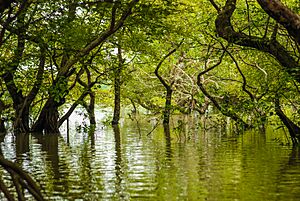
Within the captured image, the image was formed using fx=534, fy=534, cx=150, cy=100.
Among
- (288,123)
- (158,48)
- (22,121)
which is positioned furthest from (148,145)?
(158,48)

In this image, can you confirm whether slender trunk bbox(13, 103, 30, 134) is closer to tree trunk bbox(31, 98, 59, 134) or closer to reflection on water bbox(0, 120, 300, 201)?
tree trunk bbox(31, 98, 59, 134)

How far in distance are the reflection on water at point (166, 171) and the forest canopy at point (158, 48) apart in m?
1.65

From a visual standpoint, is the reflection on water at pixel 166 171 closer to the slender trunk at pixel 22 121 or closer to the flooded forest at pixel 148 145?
the flooded forest at pixel 148 145

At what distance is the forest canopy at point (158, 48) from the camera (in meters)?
13.2

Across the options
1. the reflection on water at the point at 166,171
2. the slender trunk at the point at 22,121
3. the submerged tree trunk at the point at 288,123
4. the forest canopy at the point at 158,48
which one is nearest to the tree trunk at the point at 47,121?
the forest canopy at the point at 158,48

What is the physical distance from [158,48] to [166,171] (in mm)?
18374

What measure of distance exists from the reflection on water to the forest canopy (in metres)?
1.65

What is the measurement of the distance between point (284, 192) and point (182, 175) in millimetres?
2385

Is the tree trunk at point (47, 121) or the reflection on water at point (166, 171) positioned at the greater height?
the tree trunk at point (47, 121)

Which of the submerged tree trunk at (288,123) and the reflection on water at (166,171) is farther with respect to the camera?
the submerged tree trunk at (288,123)

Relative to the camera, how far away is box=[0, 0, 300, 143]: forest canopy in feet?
43.4

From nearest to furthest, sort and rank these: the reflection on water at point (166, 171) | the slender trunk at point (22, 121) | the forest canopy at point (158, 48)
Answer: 1. the reflection on water at point (166, 171)
2. the forest canopy at point (158, 48)
3. the slender trunk at point (22, 121)

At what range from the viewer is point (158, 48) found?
2866 centimetres

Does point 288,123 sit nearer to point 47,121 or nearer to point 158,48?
point 47,121
